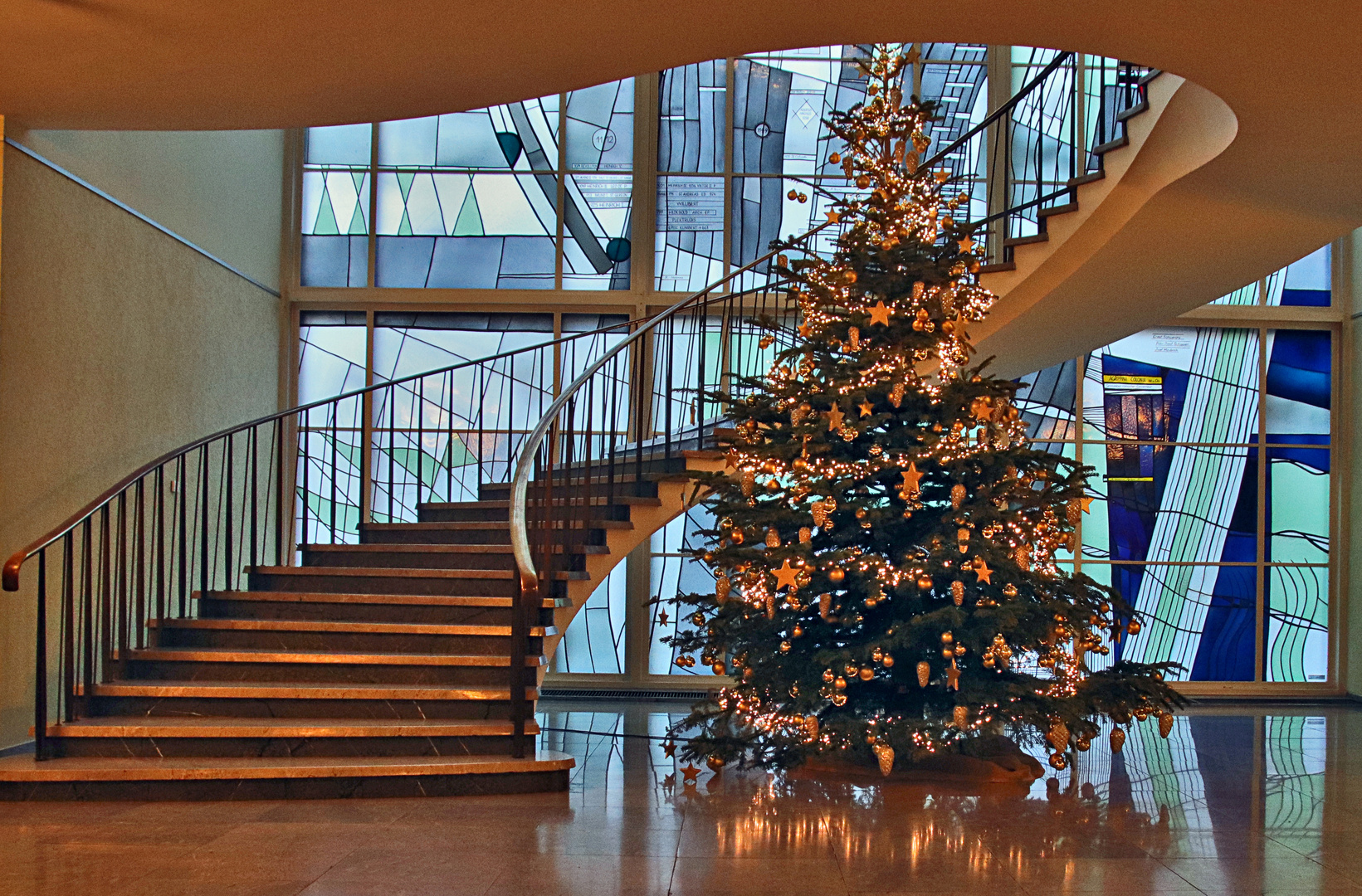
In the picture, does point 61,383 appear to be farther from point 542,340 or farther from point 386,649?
point 542,340

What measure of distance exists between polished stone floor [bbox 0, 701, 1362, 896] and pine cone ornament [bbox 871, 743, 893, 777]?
0.34 ft

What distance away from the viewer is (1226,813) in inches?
178

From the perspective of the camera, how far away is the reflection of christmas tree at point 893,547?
15.9 feet

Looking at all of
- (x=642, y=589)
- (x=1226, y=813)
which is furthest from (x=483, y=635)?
(x=642, y=589)

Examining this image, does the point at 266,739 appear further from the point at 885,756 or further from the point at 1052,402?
the point at 1052,402

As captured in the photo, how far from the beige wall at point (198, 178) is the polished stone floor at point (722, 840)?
335 centimetres

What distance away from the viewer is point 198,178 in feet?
25.0

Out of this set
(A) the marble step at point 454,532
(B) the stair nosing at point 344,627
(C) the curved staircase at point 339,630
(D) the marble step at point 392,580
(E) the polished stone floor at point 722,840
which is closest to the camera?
(E) the polished stone floor at point 722,840

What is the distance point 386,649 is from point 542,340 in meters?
4.13

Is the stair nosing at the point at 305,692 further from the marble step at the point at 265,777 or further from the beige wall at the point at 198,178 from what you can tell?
the beige wall at the point at 198,178

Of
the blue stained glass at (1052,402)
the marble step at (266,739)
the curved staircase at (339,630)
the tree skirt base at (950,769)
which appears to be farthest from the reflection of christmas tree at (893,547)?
the blue stained glass at (1052,402)

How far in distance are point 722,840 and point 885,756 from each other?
1.02 meters

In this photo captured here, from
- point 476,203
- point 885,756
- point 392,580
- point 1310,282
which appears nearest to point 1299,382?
point 1310,282

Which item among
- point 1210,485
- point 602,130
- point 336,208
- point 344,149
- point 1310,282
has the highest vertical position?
point 602,130
